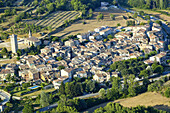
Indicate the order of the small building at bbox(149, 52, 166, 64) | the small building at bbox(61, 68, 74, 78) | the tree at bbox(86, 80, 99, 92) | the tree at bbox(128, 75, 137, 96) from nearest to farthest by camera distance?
the tree at bbox(128, 75, 137, 96) < the tree at bbox(86, 80, 99, 92) < the small building at bbox(61, 68, 74, 78) < the small building at bbox(149, 52, 166, 64)

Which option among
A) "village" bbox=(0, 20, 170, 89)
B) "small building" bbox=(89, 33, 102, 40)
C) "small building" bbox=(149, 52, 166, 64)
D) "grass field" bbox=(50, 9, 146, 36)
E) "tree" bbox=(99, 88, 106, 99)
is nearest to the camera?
"tree" bbox=(99, 88, 106, 99)

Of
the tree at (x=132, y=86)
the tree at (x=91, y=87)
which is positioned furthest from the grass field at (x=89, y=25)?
the tree at (x=132, y=86)

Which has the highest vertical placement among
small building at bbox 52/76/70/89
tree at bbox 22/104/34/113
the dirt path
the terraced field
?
the terraced field

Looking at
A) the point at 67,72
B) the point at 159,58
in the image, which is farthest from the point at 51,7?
the point at 159,58

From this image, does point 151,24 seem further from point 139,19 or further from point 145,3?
point 145,3

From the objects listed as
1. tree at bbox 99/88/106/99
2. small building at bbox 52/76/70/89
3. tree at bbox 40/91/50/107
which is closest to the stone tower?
small building at bbox 52/76/70/89

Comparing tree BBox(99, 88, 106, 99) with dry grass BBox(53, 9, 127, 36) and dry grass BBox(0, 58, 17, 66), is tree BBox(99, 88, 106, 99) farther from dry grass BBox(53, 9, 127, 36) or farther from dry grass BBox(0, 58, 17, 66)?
dry grass BBox(53, 9, 127, 36)

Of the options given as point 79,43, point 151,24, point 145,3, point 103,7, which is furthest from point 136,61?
point 145,3
